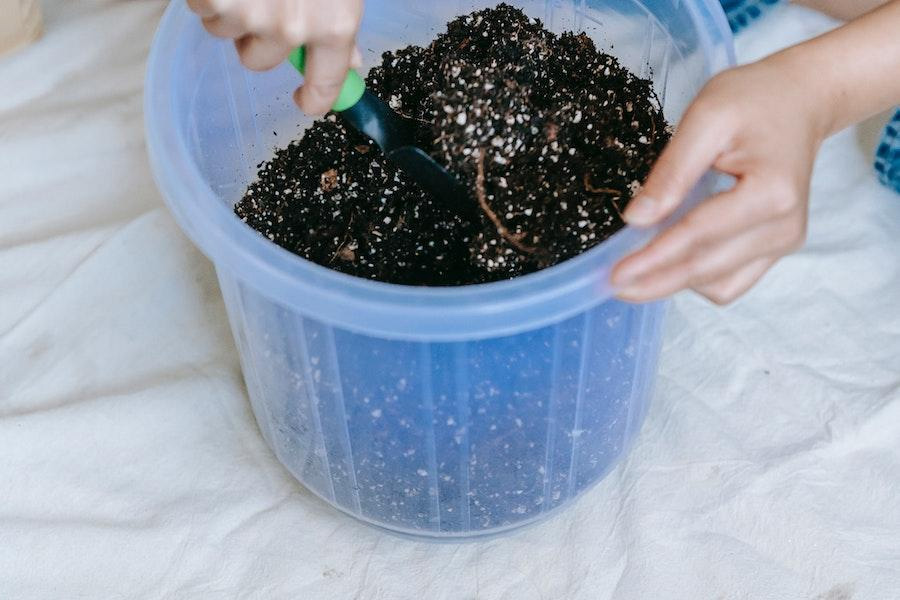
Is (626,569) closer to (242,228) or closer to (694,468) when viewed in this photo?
(694,468)

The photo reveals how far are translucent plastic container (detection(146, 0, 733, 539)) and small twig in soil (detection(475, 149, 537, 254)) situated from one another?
7 cm

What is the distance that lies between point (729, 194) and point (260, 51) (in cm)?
27

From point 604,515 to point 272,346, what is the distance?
30 cm

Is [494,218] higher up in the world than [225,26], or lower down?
lower down

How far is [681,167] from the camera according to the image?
1.90ft

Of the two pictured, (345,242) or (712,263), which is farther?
(345,242)

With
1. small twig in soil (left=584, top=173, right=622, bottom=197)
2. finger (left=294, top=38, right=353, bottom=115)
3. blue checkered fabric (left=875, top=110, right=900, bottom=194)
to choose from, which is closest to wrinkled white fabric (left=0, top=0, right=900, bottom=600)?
blue checkered fabric (left=875, top=110, right=900, bottom=194)

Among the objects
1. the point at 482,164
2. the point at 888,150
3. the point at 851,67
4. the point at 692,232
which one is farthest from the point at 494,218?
the point at 888,150

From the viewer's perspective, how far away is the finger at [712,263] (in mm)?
559

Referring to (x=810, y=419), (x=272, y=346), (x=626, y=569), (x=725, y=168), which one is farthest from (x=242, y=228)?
(x=810, y=419)

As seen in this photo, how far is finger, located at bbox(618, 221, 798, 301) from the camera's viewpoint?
559 mm

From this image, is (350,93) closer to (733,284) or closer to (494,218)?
(494,218)

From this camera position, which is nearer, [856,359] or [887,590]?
[887,590]

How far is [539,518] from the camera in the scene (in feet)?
2.51
